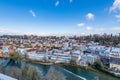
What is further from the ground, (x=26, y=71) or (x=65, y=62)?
(x=26, y=71)

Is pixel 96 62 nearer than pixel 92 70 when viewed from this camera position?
No

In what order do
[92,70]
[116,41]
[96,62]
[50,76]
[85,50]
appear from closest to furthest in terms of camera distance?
[50,76]
[92,70]
[96,62]
[85,50]
[116,41]

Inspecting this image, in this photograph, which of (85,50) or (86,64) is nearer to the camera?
(86,64)

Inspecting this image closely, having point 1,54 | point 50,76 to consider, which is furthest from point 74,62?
point 1,54

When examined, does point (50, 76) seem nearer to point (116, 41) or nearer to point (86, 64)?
point (86, 64)

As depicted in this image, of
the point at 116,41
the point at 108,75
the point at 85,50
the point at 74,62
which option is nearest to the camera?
the point at 108,75

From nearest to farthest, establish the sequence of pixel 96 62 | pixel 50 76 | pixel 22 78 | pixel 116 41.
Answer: pixel 22 78
pixel 50 76
pixel 96 62
pixel 116 41

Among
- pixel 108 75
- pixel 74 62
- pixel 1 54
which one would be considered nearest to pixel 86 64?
pixel 74 62

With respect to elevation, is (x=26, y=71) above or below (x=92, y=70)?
above

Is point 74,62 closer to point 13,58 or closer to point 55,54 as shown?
point 55,54
